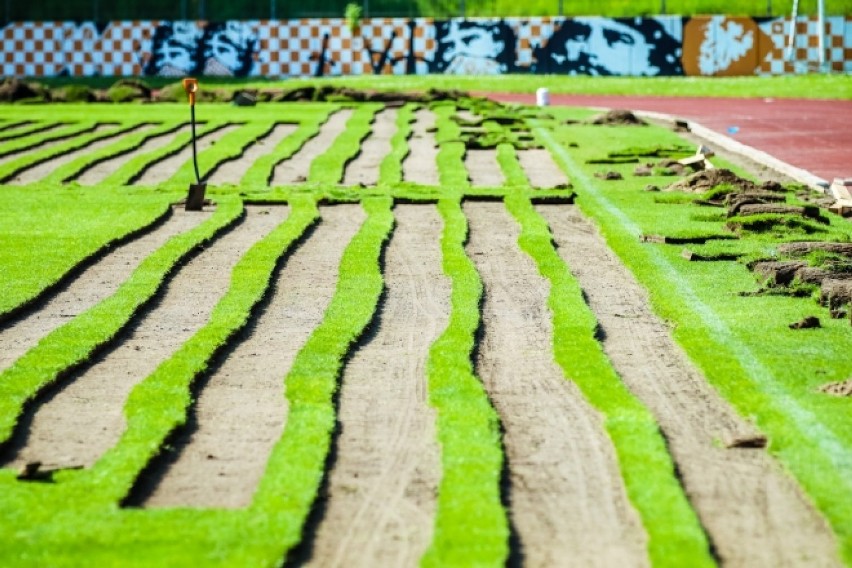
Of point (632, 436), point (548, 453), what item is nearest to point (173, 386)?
point (548, 453)

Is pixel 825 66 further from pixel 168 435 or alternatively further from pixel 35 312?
pixel 168 435

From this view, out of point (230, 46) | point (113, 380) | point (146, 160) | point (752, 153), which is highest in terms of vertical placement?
point (230, 46)

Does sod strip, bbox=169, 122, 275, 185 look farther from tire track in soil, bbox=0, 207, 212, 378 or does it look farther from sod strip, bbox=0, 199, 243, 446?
sod strip, bbox=0, 199, 243, 446

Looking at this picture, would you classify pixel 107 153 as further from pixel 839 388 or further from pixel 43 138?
pixel 839 388

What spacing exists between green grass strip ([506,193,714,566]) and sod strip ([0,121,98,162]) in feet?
44.9

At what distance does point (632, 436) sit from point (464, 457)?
0.97 meters

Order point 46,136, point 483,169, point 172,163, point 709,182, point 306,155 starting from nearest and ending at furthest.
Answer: point 709,182
point 483,169
point 172,163
point 306,155
point 46,136

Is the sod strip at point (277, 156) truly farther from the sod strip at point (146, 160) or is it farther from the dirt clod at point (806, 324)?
the dirt clod at point (806, 324)

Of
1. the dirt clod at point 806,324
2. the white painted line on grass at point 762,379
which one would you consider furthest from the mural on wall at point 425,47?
the dirt clod at point 806,324

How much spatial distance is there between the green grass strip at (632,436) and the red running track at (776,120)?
9.00 m

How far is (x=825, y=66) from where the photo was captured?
3941 centimetres

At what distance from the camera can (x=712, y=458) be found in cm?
696

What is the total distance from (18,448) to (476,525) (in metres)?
2.74

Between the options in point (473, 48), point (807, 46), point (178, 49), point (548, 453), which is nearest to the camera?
point (548, 453)
